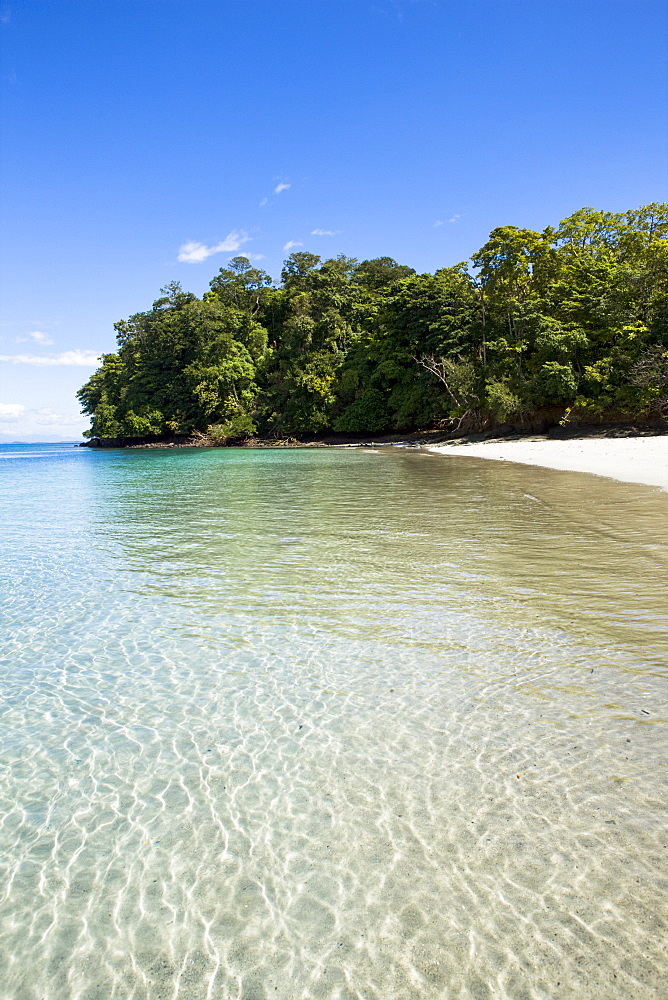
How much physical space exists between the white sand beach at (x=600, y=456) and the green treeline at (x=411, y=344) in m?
3.51

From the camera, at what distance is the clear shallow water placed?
6.56ft

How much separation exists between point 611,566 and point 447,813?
494cm

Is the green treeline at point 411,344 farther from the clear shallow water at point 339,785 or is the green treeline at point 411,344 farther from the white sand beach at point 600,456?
the clear shallow water at point 339,785

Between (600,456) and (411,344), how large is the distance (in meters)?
26.1

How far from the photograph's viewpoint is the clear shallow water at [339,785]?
78.7 inches

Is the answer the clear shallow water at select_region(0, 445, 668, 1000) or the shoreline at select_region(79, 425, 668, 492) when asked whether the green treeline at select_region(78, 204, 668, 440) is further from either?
the clear shallow water at select_region(0, 445, 668, 1000)

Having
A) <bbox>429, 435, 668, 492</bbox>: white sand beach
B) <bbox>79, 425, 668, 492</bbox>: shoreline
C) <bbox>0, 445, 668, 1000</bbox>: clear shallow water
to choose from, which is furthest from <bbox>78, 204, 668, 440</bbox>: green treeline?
<bbox>0, 445, 668, 1000</bbox>: clear shallow water

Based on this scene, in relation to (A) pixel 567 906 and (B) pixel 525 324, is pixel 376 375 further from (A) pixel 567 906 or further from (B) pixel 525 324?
(A) pixel 567 906

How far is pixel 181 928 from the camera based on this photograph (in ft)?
7.03

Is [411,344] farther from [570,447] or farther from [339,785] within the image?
[339,785]

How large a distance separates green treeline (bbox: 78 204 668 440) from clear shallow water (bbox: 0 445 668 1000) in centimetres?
2559

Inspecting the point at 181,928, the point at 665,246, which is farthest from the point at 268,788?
the point at 665,246

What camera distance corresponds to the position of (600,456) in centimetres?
2217

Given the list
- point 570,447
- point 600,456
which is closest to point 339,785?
point 600,456
